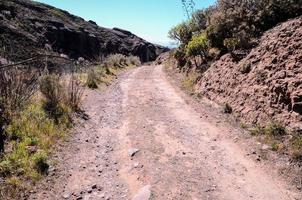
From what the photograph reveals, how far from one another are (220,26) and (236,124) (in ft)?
25.3

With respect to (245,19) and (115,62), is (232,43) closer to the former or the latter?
(245,19)

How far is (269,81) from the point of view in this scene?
11.1 m

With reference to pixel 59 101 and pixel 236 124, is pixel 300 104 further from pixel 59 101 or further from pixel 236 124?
pixel 59 101

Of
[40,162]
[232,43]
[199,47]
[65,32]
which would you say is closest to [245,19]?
[232,43]

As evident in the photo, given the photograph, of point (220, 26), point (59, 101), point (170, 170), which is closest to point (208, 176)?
point (170, 170)

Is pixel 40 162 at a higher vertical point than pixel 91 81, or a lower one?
lower

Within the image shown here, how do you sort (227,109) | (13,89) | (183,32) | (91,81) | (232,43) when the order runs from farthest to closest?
1. (183,32)
2. (91,81)
3. (232,43)
4. (227,109)
5. (13,89)

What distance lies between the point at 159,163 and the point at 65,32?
68.5 meters

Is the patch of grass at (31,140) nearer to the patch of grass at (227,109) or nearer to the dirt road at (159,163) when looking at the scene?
the dirt road at (159,163)

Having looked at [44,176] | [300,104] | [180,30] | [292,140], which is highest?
[180,30]

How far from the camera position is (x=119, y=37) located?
97625mm

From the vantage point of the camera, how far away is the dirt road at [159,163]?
268 inches

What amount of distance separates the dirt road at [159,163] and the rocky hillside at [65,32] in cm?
3276

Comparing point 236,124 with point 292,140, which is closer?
point 292,140
